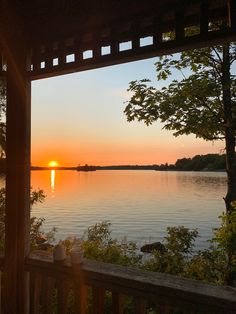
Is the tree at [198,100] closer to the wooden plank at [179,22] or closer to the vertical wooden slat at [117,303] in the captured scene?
the wooden plank at [179,22]

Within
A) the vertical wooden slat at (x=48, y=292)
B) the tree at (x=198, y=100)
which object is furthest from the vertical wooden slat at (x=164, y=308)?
the tree at (x=198, y=100)

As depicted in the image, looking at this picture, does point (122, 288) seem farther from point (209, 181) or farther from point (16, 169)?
point (209, 181)

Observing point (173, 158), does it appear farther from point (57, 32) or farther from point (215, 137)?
point (57, 32)

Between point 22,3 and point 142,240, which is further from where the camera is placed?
point 142,240

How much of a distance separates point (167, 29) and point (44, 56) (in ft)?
3.77

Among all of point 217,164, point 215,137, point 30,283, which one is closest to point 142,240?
point 217,164

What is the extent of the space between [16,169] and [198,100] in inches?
281

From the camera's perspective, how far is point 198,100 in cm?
920

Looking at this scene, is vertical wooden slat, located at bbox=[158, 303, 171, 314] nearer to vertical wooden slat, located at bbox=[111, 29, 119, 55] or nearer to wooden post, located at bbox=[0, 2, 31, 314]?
wooden post, located at bbox=[0, 2, 31, 314]

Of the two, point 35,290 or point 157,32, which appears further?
point 35,290

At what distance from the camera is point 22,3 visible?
287cm

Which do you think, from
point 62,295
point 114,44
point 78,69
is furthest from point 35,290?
point 114,44

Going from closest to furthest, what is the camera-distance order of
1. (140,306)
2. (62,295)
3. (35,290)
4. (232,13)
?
1. (232,13)
2. (140,306)
3. (62,295)
4. (35,290)

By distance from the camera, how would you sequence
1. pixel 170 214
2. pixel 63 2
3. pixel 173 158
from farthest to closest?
pixel 173 158, pixel 170 214, pixel 63 2
